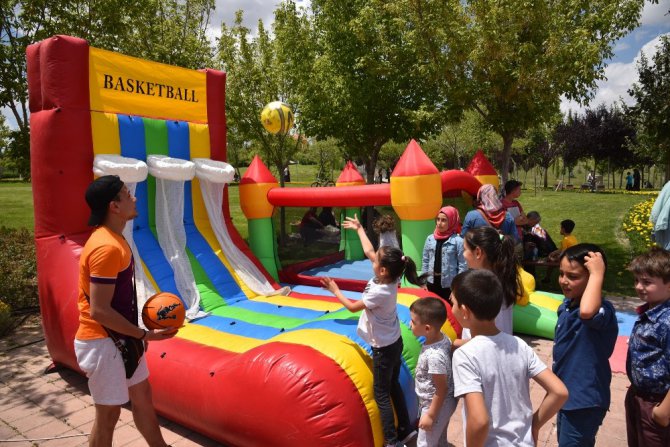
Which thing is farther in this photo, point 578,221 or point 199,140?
point 578,221

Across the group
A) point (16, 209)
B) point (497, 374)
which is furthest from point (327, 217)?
point (16, 209)

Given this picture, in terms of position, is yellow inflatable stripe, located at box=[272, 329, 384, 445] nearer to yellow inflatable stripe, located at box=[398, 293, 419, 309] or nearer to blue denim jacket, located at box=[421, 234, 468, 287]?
yellow inflatable stripe, located at box=[398, 293, 419, 309]

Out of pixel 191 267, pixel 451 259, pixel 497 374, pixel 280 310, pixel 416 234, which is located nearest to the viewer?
pixel 497 374

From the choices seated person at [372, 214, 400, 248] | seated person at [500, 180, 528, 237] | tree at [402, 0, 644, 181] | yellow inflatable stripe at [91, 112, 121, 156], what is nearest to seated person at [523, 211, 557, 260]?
seated person at [500, 180, 528, 237]

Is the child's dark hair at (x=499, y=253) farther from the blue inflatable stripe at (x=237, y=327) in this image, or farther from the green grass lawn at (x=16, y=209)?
the green grass lawn at (x=16, y=209)

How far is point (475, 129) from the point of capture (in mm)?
27078

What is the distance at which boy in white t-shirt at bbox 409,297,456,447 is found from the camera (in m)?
2.43

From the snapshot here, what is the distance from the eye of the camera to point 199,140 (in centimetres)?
611

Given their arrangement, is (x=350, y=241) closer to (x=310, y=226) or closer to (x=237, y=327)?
(x=310, y=226)

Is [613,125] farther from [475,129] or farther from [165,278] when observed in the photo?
[165,278]

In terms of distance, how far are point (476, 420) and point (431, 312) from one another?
98cm

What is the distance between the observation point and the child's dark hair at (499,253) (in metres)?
2.78

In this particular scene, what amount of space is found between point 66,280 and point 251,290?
2.28 metres

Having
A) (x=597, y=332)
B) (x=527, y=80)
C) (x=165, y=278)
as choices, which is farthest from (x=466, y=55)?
(x=597, y=332)
